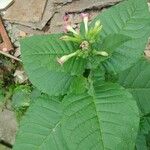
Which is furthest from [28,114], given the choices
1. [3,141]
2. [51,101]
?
[3,141]

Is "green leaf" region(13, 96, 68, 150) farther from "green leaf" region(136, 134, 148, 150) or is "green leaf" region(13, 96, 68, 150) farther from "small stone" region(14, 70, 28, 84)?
"small stone" region(14, 70, 28, 84)

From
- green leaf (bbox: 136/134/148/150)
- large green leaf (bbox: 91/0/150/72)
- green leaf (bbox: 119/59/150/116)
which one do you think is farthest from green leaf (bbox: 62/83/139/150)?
green leaf (bbox: 136/134/148/150)

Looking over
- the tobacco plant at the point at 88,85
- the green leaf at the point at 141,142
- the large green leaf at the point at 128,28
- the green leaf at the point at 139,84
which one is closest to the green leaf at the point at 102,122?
the tobacco plant at the point at 88,85

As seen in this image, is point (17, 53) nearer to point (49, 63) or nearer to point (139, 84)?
point (139, 84)

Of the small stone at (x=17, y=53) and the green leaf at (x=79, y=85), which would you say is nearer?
the green leaf at (x=79, y=85)

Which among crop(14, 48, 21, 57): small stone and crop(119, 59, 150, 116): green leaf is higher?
crop(119, 59, 150, 116): green leaf

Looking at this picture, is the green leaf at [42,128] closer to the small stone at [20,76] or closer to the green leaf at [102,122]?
the green leaf at [102,122]

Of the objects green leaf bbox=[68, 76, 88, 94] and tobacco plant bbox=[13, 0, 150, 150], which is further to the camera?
green leaf bbox=[68, 76, 88, 94]

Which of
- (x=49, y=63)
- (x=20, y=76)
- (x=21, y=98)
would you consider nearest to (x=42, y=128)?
(x=49, y=63)
